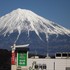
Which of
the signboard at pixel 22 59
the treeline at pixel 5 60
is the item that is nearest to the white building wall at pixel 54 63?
the treeline at pixel 5 60

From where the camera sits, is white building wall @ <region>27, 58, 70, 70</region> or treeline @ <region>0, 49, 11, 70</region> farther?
treeline @ <region>0, 49, 11, 70</region>

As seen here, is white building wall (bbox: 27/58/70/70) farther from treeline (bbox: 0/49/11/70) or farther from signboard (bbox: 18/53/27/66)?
signboard (bbox: 18/53/27/66)

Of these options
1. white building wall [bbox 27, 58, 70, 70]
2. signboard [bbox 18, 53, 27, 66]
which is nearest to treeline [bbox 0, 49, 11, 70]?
white building wall [bbox 27, 58, 70, 70]

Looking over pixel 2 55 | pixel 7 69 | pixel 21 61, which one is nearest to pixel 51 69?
pixel 7 69

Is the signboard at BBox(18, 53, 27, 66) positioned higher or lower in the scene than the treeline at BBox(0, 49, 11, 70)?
lower

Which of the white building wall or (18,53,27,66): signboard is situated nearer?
(18,53,27,66): signboard

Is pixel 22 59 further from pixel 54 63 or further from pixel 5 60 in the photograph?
pixel 5 60

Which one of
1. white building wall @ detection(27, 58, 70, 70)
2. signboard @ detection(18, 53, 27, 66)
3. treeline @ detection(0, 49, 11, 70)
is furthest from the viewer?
treeline @ detection(0, 49, 11, 70)

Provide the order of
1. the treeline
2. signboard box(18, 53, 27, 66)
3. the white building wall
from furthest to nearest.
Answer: the treeline < the white building wall < signboard box(18, 53, 27, 66)

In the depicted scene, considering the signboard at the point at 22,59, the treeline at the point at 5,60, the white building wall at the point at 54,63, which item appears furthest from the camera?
the treeline at the point at 5,60

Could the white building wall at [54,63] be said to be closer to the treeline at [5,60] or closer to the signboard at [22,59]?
the treeline at [5,60]

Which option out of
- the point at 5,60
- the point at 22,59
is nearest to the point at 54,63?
the point at 5,60

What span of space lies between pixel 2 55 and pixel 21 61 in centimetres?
8070

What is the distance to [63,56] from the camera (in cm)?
13550
